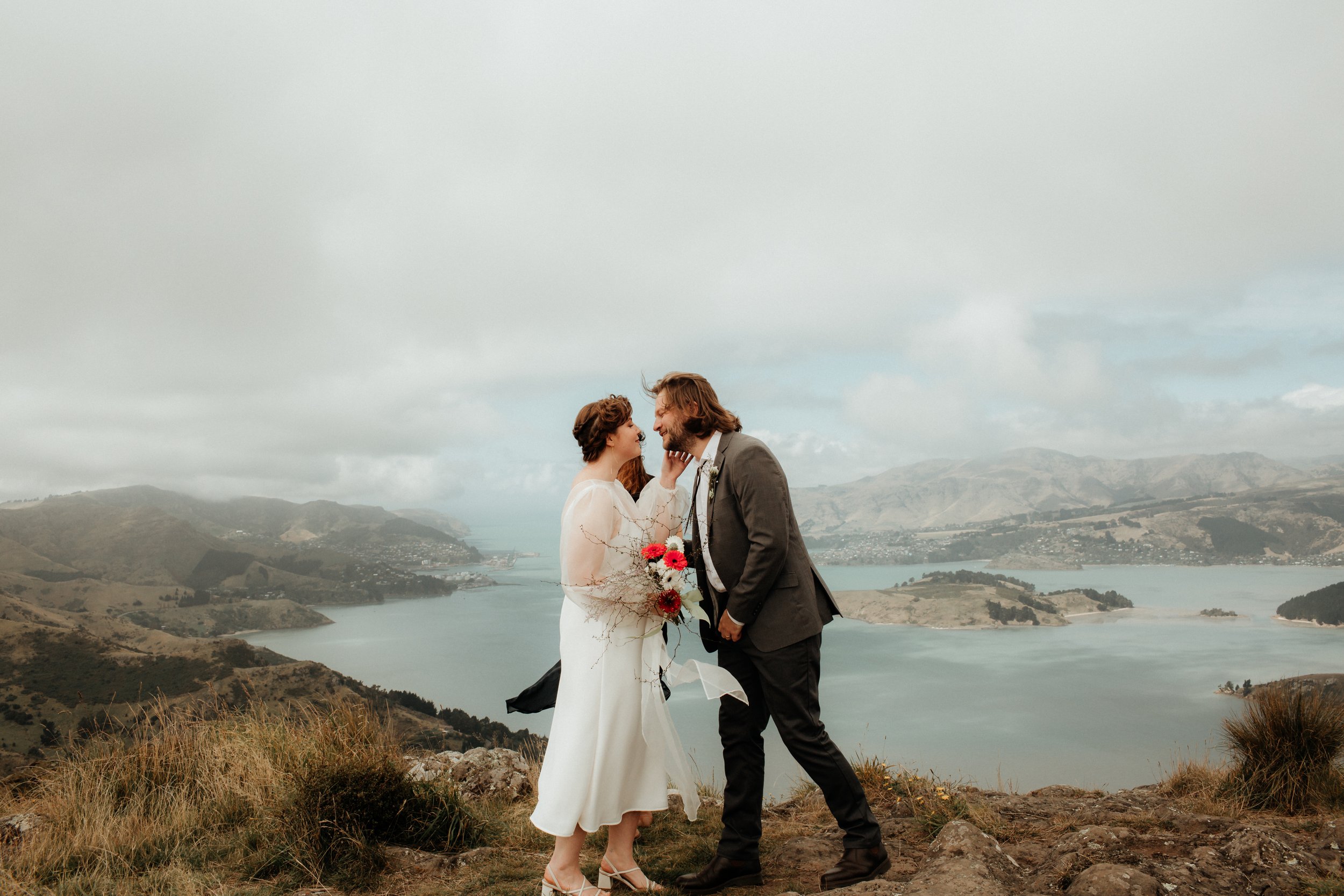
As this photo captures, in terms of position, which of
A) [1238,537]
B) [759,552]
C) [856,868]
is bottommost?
[1238,537]

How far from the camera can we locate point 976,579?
93125 mm

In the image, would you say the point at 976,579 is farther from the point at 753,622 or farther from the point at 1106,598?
the point at 753,622

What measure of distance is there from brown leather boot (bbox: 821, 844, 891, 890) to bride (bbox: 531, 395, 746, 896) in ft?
2.59

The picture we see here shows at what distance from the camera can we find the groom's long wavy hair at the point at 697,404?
11.2 ft

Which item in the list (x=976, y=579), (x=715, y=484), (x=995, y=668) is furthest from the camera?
(x=976, y=579)

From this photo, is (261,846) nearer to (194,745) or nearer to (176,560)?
(194,745)

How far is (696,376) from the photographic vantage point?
352 centimetres

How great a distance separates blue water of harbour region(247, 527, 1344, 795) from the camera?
44.7 meters

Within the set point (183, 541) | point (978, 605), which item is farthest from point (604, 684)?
point (183, 541)

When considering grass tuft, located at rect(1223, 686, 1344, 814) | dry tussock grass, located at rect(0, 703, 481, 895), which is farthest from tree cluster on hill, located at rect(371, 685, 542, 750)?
grass tuft, located at rect(1223, 686, 1344, 814)

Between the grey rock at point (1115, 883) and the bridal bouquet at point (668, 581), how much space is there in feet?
6.08

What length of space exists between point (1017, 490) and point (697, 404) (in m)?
188

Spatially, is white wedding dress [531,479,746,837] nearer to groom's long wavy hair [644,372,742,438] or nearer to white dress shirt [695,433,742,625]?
white dress shirt [695,433,742,625]

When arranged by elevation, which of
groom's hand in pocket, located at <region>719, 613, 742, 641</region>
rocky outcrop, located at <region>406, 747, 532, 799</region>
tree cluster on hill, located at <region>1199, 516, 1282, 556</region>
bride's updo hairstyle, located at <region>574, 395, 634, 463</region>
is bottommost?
tree cluster on hill, located at <region>1199, 516, 1282, 556</region>
